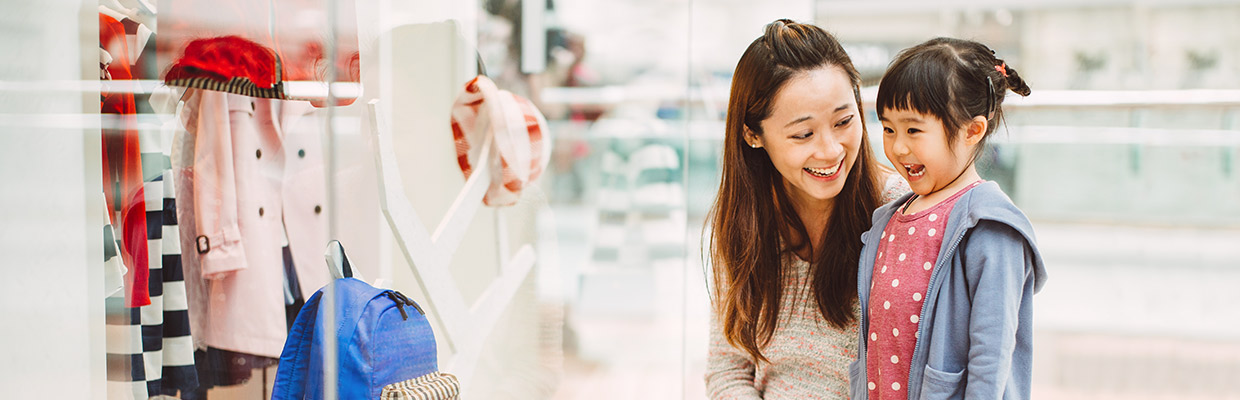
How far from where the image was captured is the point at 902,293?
98 centimetres

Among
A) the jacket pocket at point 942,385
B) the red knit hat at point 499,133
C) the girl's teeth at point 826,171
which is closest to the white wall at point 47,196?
the red knit hat at point 499,133

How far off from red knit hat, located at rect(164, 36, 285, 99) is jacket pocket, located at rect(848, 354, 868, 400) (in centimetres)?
95

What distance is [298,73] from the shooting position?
1262 millimetres

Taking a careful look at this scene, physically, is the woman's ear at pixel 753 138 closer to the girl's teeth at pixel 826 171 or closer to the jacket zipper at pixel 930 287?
the girl's teeth at pixel 826 171

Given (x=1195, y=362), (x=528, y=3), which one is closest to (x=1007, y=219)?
(x=528, y=3)

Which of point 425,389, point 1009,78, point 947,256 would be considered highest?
point 1009,78

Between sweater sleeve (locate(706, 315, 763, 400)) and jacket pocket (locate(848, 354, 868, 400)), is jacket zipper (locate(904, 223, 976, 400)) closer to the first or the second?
jacket pocket (locate(848, 354, 868, 400))

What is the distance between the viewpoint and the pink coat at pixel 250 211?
125cm

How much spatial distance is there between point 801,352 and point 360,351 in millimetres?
660

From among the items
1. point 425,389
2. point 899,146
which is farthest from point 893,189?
point 425,389

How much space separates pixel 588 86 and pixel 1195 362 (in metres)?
2.73

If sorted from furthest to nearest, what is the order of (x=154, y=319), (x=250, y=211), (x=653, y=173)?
(x=653, y=173) < (x=250, y=211) < (x=154, y=319)

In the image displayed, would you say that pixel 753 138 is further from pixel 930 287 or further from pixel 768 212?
pixel 930 287

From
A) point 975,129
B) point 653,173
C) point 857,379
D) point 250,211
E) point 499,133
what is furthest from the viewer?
point 653,173
